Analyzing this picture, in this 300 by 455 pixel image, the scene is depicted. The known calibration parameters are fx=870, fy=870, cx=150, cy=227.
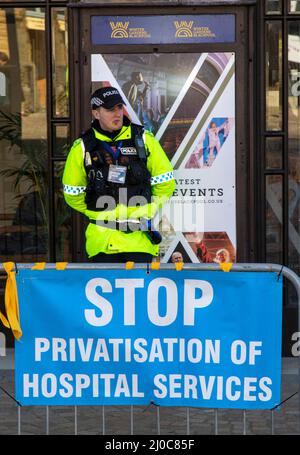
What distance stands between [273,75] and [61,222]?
2254 millimetres

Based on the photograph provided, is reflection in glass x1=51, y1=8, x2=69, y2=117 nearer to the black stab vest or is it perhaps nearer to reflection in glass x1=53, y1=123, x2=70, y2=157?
reflection in glass x1=53, y1=123, x2=70, y2=157

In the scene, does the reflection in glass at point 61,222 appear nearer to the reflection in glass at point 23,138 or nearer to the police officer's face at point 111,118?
the reflection in glass at point 23,138

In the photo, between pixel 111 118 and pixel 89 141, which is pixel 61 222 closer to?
pixel 89 141

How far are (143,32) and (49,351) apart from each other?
3.38m

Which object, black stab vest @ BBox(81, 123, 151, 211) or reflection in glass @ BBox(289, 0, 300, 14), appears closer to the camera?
black stab vest @ BBox(81, 123, 151, 211)

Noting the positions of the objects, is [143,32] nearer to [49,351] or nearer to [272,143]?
[272,143]

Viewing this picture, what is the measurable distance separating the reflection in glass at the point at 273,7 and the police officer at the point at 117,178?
2047mm

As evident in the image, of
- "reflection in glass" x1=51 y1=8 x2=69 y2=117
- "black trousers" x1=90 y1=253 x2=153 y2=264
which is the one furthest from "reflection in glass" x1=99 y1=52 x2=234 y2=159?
"black trousers" x1=90 y1=253 x2=153 y2=264

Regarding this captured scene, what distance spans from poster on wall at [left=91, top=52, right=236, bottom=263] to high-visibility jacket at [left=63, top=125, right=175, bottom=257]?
4.53 feet

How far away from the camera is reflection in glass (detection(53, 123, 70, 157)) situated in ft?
25.0

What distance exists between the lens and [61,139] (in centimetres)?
763

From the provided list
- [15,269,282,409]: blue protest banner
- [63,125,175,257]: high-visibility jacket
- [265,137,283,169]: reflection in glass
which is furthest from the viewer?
[265,137,283,169]: reflection in glass

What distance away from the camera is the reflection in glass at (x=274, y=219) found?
24.8 feet

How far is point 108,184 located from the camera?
6020 millimetres
